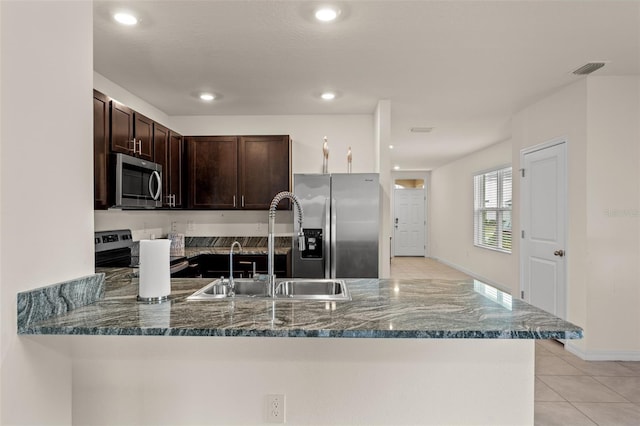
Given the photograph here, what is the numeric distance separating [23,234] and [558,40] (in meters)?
3.24

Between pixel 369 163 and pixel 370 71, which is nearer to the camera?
pixel 370 71

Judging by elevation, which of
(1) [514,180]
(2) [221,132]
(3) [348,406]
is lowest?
(3) [348,406]

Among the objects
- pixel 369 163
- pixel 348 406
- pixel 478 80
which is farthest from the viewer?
pixel 369 163

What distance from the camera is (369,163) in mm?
4582

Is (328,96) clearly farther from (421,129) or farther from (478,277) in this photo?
(478,277)

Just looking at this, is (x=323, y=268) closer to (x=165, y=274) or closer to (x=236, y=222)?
(x=236, y=222)

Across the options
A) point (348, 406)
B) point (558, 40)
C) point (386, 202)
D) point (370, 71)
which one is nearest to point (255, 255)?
point (386, 202)

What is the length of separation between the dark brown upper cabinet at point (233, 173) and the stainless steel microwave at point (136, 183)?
2.89 ft

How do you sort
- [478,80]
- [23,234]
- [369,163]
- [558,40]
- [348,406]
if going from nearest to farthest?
[23,234] → [348,406] → [558,40] → [478,80] → [369,163]

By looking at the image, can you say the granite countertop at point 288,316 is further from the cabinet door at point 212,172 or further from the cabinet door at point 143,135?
the cabinet door at point 212,172

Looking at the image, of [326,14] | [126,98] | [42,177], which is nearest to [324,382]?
[42,177]

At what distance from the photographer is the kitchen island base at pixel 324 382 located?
4.98ft

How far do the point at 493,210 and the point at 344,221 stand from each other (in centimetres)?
423

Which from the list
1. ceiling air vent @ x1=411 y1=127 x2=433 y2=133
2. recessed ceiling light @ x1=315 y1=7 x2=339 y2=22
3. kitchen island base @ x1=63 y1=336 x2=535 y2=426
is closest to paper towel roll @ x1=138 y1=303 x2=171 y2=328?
kitchen island base @ x1=63 y1=336 x2=535 y2=426
